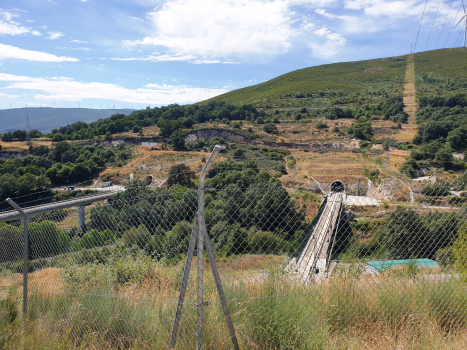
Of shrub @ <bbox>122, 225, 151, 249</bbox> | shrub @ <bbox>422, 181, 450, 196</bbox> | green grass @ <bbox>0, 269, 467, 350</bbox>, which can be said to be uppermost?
shrub @ <bbox>422, 181, 450, 196</bbox>

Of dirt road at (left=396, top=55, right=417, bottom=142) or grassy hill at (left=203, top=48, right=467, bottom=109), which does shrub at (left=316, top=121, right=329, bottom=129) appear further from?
grassy hill at (left=203, top=48, right=467, bottom=109)

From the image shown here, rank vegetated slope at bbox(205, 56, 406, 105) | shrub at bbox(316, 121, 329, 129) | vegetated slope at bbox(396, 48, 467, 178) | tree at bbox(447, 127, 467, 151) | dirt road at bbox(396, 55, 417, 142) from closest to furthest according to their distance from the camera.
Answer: vegetated slope at bbox(396, 48, 467, 178), tree at bbox(447, 127, 467, 151), dirt road at bbox(396, 55, 417, 142), shrub at bbox(316, 121, 329, 129), vegetated slope at bbox(205, 56, 406, 105)

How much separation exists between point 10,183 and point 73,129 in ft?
151

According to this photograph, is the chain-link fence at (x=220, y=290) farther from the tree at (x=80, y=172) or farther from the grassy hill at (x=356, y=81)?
the grassy hill at (x=356, y=81)

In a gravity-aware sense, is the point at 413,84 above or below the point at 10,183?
above

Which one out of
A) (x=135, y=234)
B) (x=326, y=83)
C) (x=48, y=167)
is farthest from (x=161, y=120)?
(x=135, y=234)

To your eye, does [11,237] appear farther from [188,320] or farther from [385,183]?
[385,183]

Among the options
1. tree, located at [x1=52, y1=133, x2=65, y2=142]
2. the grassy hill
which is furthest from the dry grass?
tree, located at [x1=52, y1=133, x2=65, y2=142]

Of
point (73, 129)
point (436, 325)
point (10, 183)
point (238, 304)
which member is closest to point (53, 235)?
point (238, 304)

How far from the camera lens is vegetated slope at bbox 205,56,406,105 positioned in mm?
83781

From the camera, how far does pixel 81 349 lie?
2.81 metres

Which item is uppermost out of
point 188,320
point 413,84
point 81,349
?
point 413,84

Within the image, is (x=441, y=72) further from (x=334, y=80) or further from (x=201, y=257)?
(x=201, y=257)

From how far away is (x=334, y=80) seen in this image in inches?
3740
